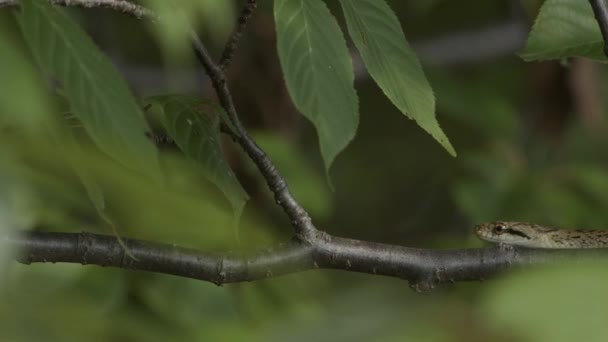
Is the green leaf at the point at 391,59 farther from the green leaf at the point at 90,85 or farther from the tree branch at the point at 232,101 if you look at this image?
the green leaf at the point at 90,85

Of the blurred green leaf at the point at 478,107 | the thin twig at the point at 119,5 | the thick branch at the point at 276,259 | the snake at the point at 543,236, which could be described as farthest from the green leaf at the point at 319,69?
the blurred green leaf at the point at 478,107

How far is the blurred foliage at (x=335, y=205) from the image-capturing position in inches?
35.0

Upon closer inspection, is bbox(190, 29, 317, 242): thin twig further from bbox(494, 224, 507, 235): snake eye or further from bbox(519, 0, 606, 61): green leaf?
bbox(494, 224, 507, 235): snake eye

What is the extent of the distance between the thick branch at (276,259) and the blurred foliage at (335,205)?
146 mm

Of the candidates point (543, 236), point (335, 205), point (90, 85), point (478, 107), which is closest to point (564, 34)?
point (90, 85)

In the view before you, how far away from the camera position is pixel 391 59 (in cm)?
187

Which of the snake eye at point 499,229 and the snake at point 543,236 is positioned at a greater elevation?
the snake at point 543,236

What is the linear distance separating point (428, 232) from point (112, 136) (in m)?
6.20

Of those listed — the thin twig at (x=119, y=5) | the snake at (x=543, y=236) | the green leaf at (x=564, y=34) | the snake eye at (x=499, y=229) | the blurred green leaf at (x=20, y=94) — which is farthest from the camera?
the snake eye at (x=499, y=229)

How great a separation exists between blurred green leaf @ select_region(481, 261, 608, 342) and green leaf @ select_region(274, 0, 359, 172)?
2.69 ft

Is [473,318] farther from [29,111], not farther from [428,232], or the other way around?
[428,232]

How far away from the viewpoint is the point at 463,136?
833cm

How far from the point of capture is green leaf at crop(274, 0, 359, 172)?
170cm

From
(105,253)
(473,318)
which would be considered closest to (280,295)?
(105,253)
